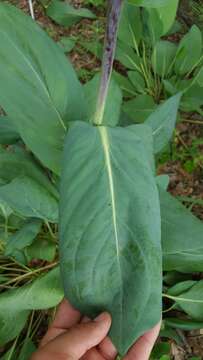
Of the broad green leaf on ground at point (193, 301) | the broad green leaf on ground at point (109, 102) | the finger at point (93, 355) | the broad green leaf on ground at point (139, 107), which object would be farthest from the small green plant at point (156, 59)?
the finger at point (93, 355)

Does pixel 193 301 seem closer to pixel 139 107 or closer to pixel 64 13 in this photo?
pixel 139 107

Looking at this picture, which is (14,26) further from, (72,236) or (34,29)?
(72,236)

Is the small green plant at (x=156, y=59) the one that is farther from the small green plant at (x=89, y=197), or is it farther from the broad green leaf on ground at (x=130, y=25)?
the small green plant at (x=89, y=197)

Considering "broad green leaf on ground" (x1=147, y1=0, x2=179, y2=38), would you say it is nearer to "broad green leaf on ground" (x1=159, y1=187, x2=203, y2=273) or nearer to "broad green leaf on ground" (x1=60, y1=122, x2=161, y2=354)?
"broad green leaf on ground" (x1=159, y1=187, x2=203, y2=273)

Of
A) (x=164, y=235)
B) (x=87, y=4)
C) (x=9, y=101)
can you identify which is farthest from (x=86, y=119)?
(x=87, y=4)

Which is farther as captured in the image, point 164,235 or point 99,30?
point 99,30

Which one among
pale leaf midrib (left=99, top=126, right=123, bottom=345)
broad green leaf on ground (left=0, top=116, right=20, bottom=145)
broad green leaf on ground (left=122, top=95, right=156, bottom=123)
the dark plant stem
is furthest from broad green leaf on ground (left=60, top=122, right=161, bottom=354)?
broad green leaf on ground (left=122, top=95, right=156, bottom=123)
